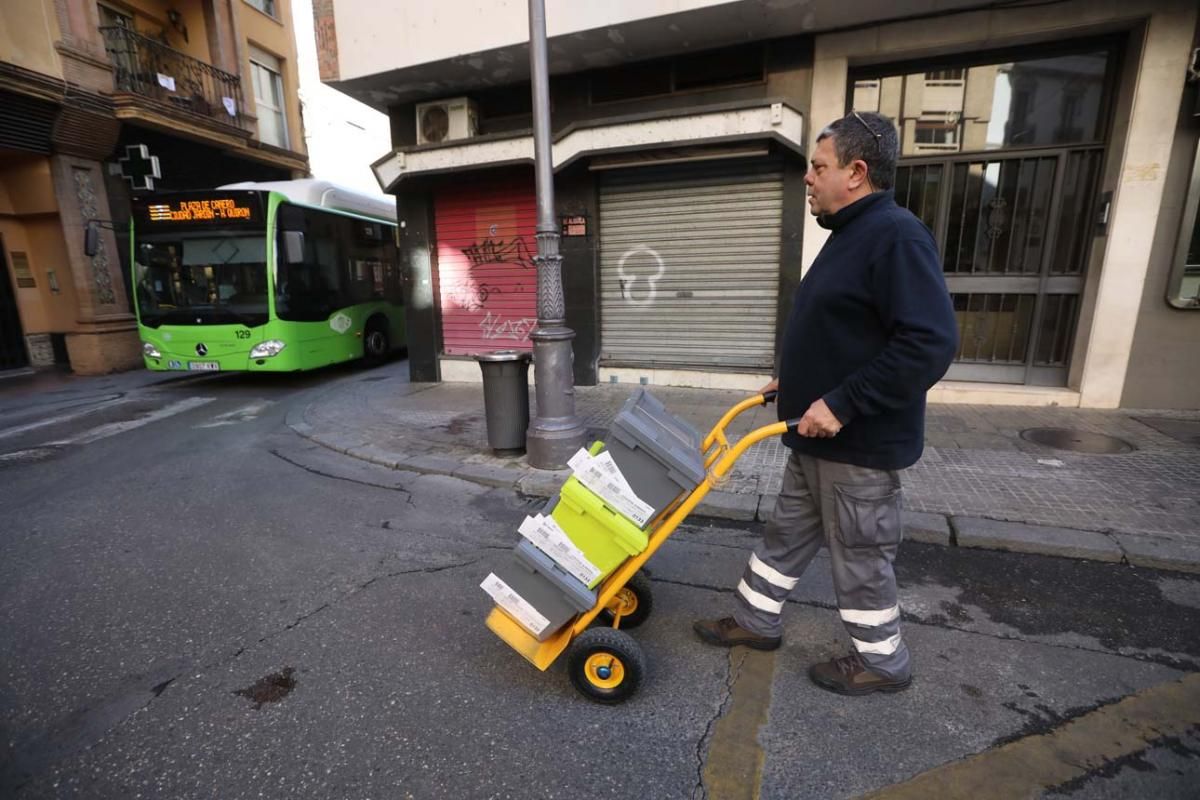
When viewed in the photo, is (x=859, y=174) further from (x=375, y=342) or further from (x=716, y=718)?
(x=375, y=342)

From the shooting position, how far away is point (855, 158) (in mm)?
2145

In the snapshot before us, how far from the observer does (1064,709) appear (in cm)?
230

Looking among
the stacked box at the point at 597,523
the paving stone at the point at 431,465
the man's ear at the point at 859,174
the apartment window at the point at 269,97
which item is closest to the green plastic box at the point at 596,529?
the stacked box at the point at 597,523

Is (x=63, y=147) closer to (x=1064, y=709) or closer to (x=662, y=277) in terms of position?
(x=662, y=277)

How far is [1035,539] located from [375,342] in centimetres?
1143

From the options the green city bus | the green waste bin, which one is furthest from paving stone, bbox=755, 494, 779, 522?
the green city bus

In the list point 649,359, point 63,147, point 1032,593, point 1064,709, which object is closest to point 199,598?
point 1064,709

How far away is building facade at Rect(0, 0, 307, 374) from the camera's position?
10336 millimetres

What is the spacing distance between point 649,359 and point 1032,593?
224 inches

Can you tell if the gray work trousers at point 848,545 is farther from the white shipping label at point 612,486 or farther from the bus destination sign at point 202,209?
the bus destination sign at point 202,209

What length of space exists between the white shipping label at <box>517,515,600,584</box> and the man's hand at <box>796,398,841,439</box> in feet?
3.27

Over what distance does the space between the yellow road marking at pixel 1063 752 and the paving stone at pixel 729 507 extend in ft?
7.22

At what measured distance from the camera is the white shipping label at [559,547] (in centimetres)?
230

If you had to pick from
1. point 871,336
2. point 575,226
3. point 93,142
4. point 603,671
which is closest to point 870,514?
point 871,336
